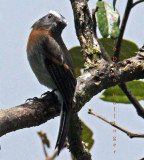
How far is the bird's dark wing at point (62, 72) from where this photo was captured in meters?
2.33

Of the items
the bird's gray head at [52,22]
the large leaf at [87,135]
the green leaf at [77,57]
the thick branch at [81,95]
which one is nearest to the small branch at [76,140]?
the thick branch at [81,95]

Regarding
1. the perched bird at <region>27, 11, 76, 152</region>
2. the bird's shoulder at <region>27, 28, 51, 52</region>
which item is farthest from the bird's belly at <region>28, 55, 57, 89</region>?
the bird's shoulder at <region>27, 28, 51, 52</region>

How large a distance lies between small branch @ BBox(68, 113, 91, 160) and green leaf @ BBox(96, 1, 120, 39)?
0.55m

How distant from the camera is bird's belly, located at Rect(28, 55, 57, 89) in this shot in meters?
2.75

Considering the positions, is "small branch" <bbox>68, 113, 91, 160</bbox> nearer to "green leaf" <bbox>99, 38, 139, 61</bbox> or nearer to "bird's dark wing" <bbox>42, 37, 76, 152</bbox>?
"bird's dark wing" <bbox>42, 37, 76, 152</bbox>

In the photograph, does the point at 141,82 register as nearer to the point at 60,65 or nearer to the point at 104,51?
the point at 104,51

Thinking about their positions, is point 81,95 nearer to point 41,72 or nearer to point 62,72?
point 62,72

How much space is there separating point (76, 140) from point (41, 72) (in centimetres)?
59

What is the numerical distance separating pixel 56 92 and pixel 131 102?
1.65 feet

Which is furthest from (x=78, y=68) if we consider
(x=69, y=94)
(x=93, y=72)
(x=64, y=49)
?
(x=69, y=94)

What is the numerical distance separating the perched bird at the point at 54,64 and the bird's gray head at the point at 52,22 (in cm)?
3

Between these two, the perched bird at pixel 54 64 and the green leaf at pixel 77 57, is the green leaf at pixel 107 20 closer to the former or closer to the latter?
the perched bird at pixel 54 64

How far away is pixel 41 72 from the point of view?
277cm

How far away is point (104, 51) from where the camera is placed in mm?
2842
